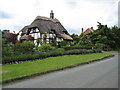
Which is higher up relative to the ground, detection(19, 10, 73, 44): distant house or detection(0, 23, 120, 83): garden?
detection(19, 10, 73, 44): distant house

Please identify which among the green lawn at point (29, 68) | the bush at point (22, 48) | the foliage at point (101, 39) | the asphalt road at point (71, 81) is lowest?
the asphalt road at point (71, 81)

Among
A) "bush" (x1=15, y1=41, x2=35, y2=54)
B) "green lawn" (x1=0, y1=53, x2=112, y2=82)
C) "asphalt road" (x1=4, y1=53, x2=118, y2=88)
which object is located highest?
"bush" (x1=15, y1=41, x2=35, y2=54)

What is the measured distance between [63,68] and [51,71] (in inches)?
52.8

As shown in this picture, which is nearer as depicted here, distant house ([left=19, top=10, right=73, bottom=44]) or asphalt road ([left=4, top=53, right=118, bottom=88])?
asphalt road ([left=4, top=53, right=118, bottom=88])

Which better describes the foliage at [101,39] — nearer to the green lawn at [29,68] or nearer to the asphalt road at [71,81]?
the green lawn at [29,68]

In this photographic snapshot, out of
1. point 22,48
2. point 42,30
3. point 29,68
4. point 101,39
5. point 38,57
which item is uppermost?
point 42,30

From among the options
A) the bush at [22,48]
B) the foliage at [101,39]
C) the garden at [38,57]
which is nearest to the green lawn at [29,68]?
Answer: the garden at [38,57]

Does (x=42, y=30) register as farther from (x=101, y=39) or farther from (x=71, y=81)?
(x=71, y=81)

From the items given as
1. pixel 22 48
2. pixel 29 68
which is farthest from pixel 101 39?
pixel 29 68

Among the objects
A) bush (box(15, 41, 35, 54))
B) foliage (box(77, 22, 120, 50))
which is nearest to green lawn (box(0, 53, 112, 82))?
bush (box(15, 41, 35, 54))

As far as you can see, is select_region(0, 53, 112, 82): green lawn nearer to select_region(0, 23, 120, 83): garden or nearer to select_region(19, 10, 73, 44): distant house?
select_region(0, 23, 120, 83): garden

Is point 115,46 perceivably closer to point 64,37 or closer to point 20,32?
point 64,37

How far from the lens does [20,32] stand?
4741cm

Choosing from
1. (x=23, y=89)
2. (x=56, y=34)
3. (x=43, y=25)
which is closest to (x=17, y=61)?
(x=23, y=89)
